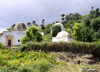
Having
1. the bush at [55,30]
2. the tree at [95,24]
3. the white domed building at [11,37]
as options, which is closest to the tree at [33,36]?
the white domed building at [11,37]

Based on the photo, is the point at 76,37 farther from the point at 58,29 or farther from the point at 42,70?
the point at 42,70

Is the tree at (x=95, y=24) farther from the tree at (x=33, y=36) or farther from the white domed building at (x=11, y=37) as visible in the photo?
the white domed building at (x=11, y=37)

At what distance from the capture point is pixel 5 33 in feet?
92.2

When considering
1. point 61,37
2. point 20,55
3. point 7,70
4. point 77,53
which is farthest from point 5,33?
point 7,70

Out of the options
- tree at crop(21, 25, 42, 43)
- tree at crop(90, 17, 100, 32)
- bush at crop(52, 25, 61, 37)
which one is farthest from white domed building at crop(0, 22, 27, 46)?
tree at crop(90, 17, 100, 32)

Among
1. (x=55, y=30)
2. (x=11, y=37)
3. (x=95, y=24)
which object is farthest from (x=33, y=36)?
(x=95, y=24)

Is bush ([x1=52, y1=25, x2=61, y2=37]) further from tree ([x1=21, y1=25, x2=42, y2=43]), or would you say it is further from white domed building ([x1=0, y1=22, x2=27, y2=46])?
tree ([x1=21, y1=25, x2=42, y2=43])

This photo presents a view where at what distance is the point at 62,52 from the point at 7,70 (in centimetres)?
854

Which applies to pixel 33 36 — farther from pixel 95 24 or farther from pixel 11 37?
pixel 95 24

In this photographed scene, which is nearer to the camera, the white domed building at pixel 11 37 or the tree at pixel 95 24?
the white domed building at pixel 11 37

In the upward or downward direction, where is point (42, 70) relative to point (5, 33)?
downward

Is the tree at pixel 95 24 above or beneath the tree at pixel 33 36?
above

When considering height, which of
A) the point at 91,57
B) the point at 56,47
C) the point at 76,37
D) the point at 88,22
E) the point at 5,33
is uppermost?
the point at 88,22

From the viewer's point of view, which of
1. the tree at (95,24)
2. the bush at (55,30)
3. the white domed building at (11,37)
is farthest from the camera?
the bush at (55,30)
